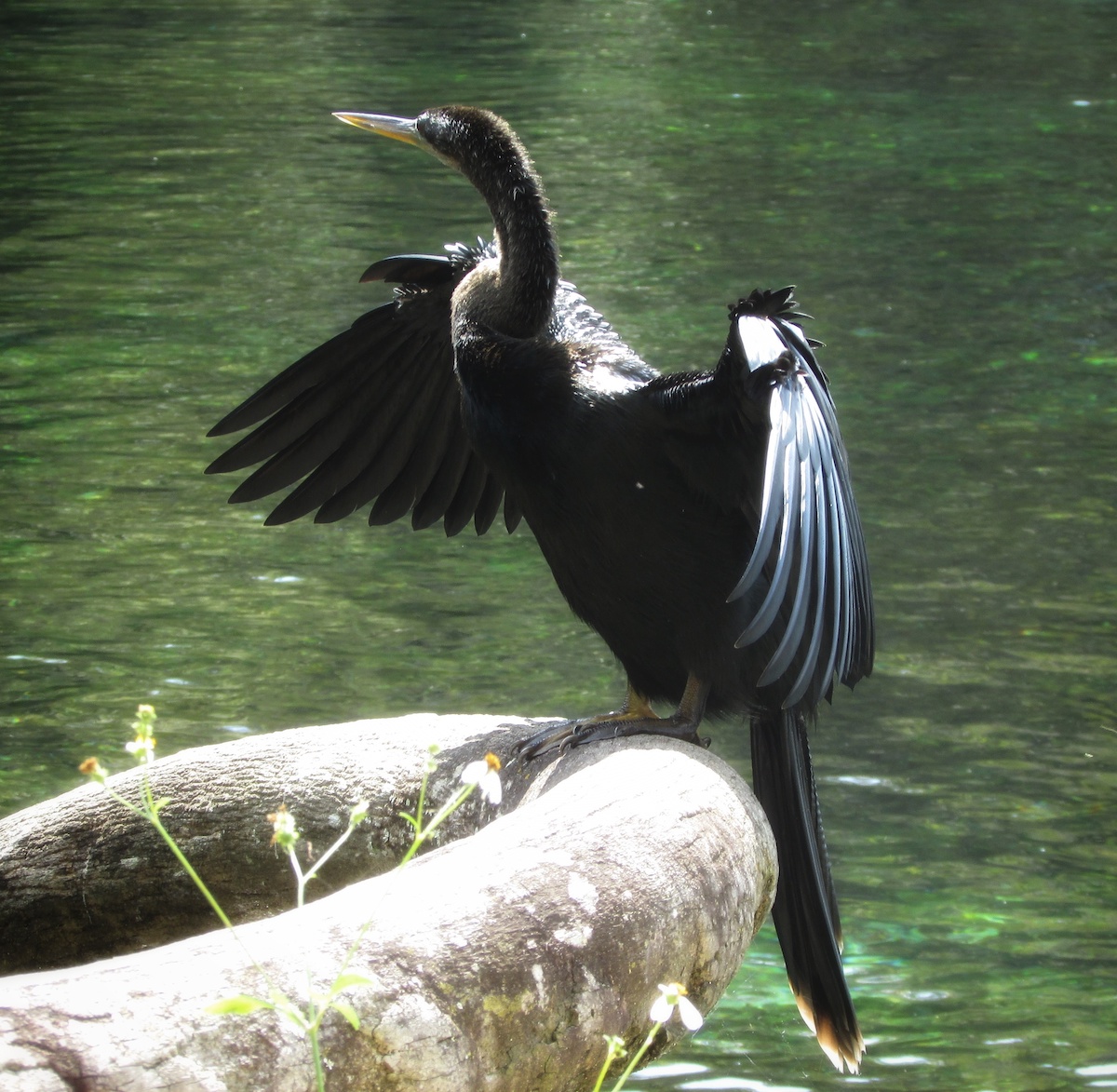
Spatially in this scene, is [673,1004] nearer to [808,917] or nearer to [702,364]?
[808,917]

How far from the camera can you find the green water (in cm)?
388

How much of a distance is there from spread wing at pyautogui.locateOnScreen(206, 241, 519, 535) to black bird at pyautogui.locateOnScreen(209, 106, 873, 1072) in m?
0.17

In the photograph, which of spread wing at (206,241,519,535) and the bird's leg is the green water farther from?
spread wing at (206,241,519,535)

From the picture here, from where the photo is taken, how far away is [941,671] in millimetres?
4906

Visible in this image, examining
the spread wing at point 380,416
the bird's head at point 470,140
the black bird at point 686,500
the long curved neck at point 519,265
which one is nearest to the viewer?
the black bird at point 686,500

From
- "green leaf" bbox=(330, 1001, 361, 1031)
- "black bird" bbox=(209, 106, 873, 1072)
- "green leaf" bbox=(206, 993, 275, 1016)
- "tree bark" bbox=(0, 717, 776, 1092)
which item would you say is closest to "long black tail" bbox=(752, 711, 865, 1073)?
"black bird" bbox=(209, 106, 873, 1072)

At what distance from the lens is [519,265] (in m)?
2.76

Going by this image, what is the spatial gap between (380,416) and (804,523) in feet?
4.16

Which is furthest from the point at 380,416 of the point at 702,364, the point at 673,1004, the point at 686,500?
the point at 702,364

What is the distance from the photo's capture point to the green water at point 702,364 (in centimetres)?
388

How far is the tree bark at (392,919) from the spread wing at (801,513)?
0.71ft

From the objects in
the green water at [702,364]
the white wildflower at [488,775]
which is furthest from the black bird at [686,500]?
the green water at [702,364]

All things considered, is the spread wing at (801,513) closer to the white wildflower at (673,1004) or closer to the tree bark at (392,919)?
the tree bark at (392,919)

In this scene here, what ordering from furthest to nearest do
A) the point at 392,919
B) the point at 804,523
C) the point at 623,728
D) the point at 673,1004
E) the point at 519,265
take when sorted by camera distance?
the point at 519,265 → the point at 623,728 → the point at 804,523 → the point at 392,919 → the point at 673,1004
